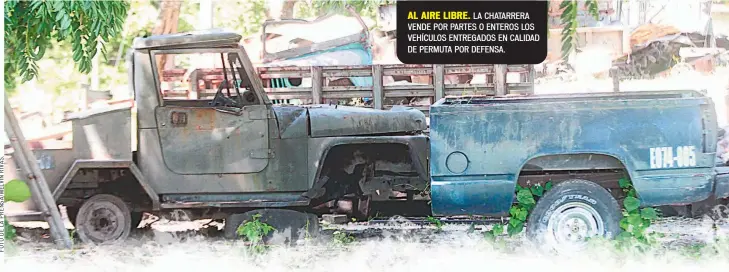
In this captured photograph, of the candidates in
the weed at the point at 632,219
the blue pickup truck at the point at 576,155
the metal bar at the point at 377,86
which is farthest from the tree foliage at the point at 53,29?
the weed at the point at 632,219

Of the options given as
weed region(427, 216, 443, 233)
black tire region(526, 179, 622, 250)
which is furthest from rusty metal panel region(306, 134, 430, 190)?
black tire region(526, 179, 622, 250)

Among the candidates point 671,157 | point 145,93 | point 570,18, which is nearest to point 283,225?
point 145,93

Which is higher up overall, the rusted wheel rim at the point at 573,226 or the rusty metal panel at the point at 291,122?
the rusty metal panel at the point at 291,122

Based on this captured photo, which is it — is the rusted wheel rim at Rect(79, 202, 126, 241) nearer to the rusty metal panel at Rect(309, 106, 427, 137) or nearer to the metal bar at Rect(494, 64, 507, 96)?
the rusty metal panel at Rect(309, 106, 427, 137)

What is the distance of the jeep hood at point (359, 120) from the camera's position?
495cm

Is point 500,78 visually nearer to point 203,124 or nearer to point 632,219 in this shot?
point 632,219

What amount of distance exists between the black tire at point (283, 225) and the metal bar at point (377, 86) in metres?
0.72

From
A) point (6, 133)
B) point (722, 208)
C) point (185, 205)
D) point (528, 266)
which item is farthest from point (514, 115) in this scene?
point (6, 133)

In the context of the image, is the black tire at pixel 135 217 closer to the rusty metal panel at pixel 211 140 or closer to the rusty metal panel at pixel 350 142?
the rusty metal panel at pixel 211 140

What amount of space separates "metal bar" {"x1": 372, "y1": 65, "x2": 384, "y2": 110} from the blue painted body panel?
0.40 m

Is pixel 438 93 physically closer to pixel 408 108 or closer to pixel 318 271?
pixel 408 108

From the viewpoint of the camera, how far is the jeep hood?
4953 mm
